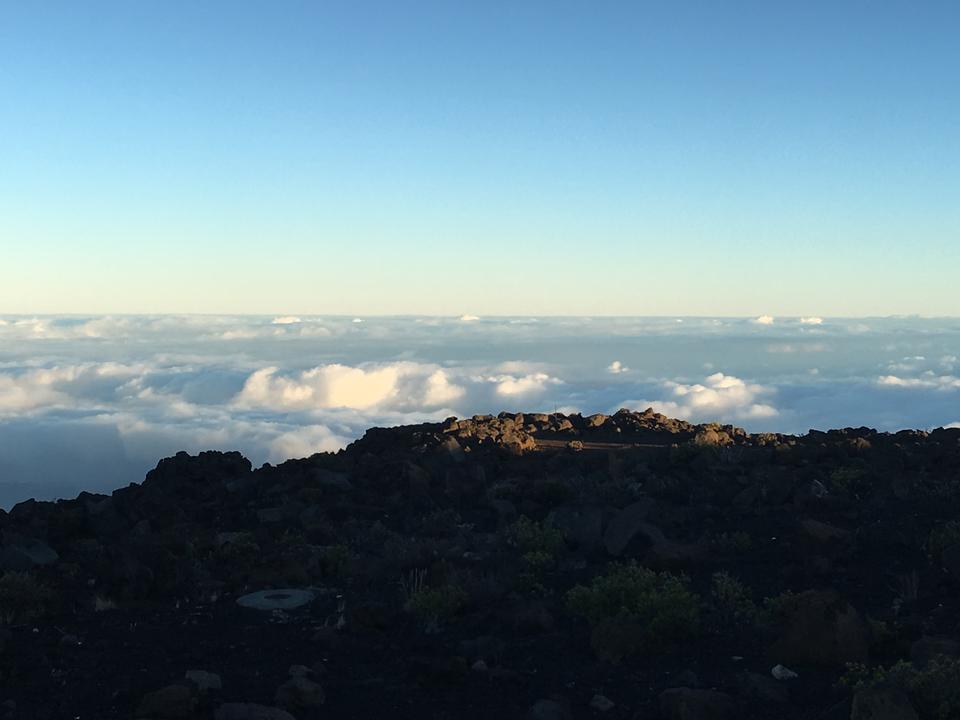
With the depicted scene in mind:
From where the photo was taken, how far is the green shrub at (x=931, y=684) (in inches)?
269

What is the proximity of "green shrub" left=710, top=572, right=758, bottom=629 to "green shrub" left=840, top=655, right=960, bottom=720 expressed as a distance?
2413mm

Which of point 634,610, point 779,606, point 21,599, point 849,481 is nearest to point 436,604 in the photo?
point 634,610

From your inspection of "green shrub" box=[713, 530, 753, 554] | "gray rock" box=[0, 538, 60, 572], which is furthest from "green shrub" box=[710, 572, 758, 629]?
"gray rock" box=[0, 538, 60, 572]

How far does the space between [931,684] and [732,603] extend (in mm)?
3425

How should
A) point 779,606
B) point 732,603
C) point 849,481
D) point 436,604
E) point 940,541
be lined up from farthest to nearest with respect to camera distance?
1. point 849,481
2. point 940,541
3. point 436,604
4. point 732,603
5. point 779,606

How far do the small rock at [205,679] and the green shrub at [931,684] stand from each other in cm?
552

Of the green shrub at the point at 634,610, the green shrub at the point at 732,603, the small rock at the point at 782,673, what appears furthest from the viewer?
the green shrub at the point at 732,603

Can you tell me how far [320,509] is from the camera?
715 inches

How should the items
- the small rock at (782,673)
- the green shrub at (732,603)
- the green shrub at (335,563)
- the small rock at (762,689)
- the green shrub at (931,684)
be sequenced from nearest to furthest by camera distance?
1. the green shrub at (931,684)
2. the small rock at (762,689)
3. the small rock at (782,673)
4. the green shrub at (732,603)
5. the green shrub at (335,563)

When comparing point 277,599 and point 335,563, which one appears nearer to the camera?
point 277,599

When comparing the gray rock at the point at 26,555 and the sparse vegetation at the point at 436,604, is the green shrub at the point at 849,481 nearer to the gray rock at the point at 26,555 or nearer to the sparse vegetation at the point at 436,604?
the sparse vegetation at the point at 436,604

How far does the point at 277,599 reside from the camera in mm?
11945

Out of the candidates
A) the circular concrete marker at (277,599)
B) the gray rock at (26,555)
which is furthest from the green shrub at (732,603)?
the gray rock at (26,555)

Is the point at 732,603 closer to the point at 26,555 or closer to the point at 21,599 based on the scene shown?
the point at 21,599
